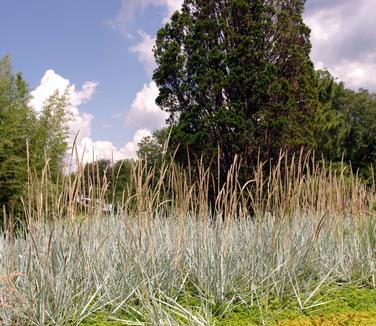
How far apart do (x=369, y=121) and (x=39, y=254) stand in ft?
83.0

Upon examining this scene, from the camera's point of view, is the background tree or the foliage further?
the foliage

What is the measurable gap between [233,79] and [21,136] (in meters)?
5.61

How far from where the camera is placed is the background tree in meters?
11.4

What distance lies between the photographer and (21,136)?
467 inches

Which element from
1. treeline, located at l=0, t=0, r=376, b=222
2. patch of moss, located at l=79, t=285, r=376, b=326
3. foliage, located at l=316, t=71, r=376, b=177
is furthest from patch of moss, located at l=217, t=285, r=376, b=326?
foliage, located at l=316, t=71, r=376, b=177

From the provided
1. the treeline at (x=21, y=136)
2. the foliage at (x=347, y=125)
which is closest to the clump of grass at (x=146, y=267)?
the treeline at (x=21, y=136)

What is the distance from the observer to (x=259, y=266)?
3.72 metres

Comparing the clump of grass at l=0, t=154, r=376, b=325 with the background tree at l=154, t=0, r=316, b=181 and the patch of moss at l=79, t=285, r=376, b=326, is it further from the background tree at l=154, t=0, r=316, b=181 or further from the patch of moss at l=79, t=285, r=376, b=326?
the background tree at l=154, t=0, r=316, b=181

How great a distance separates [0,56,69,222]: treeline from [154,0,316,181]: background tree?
127 inches

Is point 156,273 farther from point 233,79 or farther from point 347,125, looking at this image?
point 347,125


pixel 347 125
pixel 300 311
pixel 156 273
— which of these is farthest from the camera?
pixel 347 125

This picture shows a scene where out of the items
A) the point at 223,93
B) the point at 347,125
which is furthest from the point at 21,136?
the point at 347,125

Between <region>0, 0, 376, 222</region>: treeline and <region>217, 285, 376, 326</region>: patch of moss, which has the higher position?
<region>0, 0, 376, 222</region>: treeline

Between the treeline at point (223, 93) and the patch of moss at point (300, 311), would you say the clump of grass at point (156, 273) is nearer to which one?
the patch of moss at point (300, 311)
